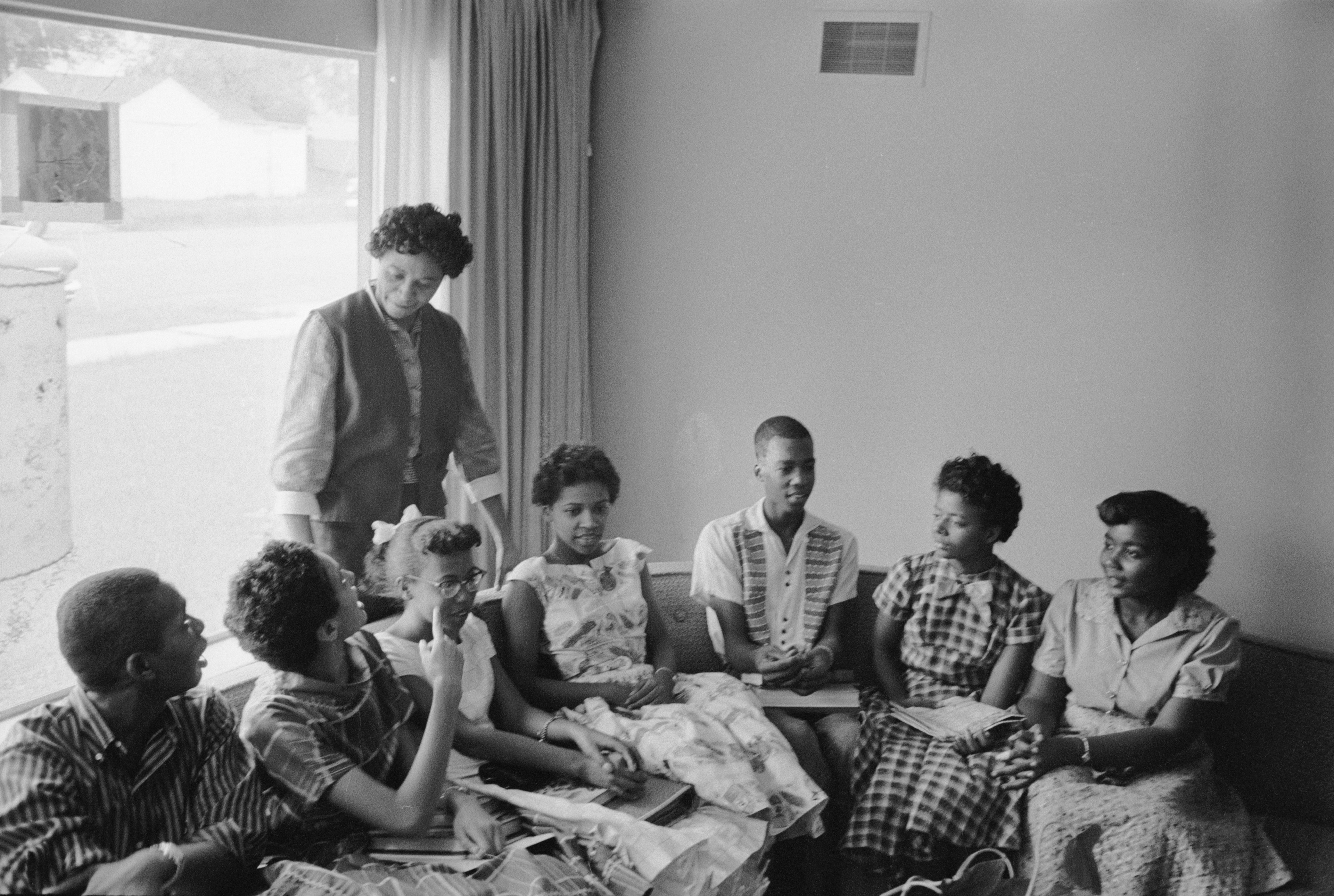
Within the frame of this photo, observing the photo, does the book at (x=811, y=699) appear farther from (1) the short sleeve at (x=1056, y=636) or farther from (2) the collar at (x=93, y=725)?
(2) the collar at (x=93, y=725)

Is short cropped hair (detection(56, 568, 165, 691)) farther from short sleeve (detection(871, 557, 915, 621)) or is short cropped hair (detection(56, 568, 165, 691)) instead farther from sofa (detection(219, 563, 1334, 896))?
short sleeve (detection(871, 557, 915, 621))

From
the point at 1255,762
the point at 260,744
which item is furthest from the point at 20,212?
the point at 1255,762

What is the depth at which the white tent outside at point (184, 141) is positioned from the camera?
296 cm

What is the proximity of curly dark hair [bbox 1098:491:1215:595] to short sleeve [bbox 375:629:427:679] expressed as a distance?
4.85 feet

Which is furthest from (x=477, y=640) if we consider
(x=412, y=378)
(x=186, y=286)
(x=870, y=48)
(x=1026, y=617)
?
(x=870, y=48)

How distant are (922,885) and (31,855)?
5.21ft

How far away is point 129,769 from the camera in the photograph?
1.93 metres

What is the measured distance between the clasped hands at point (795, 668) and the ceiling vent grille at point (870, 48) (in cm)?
207

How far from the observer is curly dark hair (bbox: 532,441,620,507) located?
9.42 feet

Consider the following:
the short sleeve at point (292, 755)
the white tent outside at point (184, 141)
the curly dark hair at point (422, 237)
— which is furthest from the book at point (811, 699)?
the white tent outside at point (184, 141)

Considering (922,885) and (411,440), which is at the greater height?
(411,440)

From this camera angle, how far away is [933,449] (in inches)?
168

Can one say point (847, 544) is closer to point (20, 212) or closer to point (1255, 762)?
point (1255, 762)

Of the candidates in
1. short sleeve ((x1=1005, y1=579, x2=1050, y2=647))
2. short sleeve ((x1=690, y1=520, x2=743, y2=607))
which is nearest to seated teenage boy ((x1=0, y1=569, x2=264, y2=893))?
short sleeve ((x1=690, y1=520, x2=743, y2=607))
